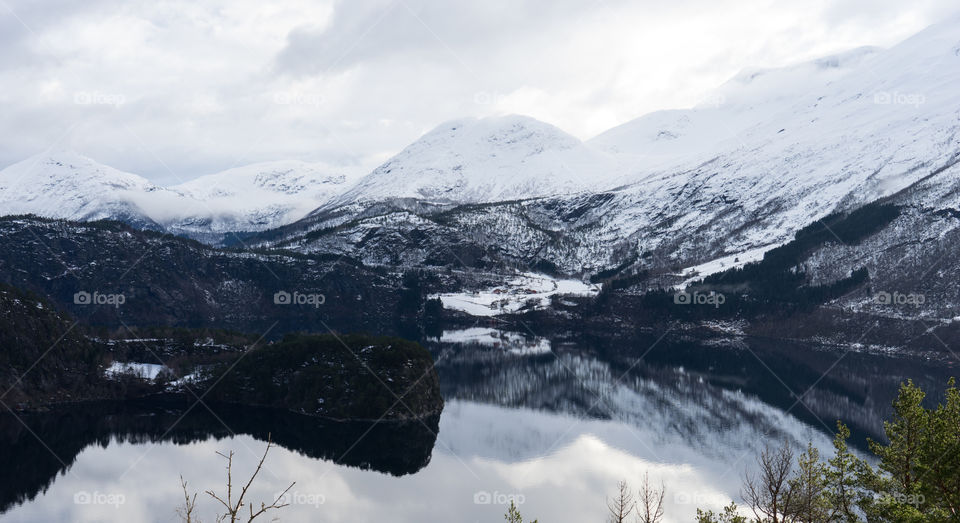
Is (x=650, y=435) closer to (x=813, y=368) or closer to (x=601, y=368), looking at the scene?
(x=601, y=368)

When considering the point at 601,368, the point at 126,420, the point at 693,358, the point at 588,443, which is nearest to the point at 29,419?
the point at 126,420

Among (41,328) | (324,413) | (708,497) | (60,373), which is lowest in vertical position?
(708,497)

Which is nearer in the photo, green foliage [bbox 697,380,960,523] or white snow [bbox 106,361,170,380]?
green foliage [bbox 697,380,960,523]

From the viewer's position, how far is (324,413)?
11525 cm

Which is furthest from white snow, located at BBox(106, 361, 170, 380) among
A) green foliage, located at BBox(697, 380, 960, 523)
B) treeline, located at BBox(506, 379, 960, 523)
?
green foliage, located at BBox(697, 380, 960, 523)

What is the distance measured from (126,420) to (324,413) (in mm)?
30828

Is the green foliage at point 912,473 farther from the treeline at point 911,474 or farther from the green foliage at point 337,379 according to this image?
the green foliage at point 337,379

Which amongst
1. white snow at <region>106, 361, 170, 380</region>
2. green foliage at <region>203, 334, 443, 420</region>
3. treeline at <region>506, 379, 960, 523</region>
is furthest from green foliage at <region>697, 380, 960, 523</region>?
white snow at <region>106, 361, 170, 380</region>

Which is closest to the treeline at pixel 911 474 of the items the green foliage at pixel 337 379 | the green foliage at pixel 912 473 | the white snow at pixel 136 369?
the green foliage at pixel 912 473

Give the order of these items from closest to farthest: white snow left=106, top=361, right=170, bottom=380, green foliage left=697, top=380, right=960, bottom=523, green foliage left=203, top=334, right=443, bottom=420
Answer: green foliage left=697, top=380, right=960, bottom=523, green foliage left=203, top=334, right=443, bottom=420, white snow left=106, top=361, right=170, bottom=380

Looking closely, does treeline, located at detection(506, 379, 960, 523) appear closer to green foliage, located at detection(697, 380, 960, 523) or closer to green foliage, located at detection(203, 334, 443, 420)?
green foliage, located at detection(697, 380, 960, 523)

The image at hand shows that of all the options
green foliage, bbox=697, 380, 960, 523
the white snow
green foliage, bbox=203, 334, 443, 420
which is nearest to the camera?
green foliage, bbox=697, 380, 960, 523

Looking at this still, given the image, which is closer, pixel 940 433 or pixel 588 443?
pixel 940 433

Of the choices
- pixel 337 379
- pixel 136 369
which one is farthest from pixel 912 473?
pixel 136 369
